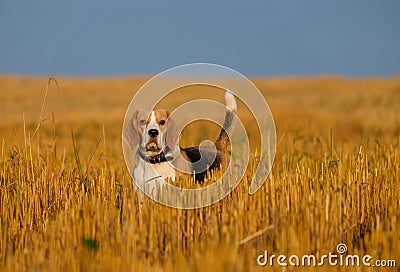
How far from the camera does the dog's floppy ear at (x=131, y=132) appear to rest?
7301 mm

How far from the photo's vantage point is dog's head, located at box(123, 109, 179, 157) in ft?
22.9

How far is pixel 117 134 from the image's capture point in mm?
20391

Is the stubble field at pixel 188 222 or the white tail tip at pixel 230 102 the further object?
the white tail tip at pixel 230 102

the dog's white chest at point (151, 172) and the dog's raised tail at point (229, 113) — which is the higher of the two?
the dog's raised tail at point (229, 113)

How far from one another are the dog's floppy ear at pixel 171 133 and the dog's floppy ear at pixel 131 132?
37 cm

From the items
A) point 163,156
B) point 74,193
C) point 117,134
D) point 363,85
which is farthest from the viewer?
point 363,85

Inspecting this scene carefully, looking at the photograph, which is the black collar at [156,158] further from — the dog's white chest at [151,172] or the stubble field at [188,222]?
the stubble field at [188,222]

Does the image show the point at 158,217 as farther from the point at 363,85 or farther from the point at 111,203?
the point at 363,85

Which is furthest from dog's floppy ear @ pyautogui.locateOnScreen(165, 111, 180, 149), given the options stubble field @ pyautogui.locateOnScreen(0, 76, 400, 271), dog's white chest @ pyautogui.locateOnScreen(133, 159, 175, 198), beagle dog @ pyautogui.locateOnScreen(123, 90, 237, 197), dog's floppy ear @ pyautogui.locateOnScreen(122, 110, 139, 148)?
stubble field @ pyautogui.locateOnScreen(0, 76, 400, 271)

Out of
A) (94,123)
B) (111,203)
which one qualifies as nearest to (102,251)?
(111,203)

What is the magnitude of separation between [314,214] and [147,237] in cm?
127

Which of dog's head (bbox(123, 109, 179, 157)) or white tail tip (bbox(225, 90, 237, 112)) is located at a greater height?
white tail tip (bbox(225, 90, 237, 112))

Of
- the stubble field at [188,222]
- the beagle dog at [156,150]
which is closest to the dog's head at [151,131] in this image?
the beagle dog at [156,150]

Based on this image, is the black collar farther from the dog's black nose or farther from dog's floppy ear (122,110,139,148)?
dog's floppy ear (122,110,139,148)
